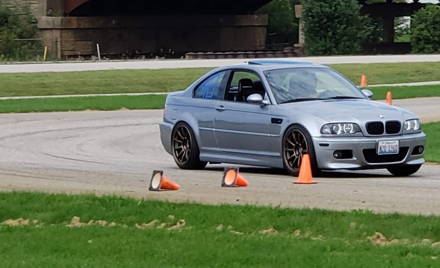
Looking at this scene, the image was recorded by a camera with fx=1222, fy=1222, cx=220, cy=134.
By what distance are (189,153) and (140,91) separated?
2350 cm

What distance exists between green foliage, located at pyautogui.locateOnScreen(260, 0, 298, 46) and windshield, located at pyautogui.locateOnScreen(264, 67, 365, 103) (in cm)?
6744

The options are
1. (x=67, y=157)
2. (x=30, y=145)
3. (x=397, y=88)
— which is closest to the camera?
(x=67, y=157)

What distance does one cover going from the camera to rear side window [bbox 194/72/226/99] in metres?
15.9

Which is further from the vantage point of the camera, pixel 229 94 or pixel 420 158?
pixel 229 94

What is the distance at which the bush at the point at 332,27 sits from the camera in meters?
65.5

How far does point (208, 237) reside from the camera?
9.40 m

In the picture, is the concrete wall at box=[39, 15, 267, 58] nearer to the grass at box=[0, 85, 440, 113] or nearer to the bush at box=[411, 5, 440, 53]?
the bush at box=[411, 5, 440, 53]

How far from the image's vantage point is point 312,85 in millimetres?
15148

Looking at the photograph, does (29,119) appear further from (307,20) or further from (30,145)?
(307,20)

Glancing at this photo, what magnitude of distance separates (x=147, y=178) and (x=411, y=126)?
316 centimetres

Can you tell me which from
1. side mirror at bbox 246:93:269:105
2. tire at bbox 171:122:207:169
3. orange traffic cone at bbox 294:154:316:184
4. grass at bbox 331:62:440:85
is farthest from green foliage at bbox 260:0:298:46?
orange traffic cone at bbox 294:154:316:184

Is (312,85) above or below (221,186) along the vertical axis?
above

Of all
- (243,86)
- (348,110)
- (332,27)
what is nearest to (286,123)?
(348,110)

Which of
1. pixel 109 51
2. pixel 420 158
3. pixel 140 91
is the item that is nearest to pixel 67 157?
pixel 420 158
